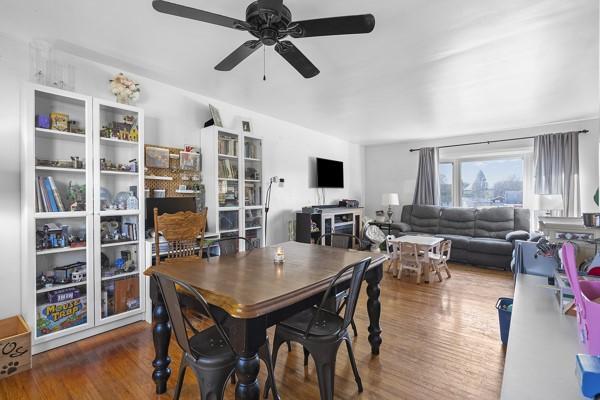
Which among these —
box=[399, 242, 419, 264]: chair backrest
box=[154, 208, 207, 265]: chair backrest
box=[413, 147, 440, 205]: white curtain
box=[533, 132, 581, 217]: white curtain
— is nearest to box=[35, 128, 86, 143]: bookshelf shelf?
box=[154, 208, 207, 265]: chair backrest

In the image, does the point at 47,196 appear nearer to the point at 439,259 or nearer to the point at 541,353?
the point at 541,353

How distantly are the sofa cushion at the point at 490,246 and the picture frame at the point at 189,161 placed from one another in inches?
177

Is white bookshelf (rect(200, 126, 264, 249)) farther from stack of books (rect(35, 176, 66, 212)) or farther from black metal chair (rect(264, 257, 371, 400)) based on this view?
black metal chair (rect(264, 257, 371, 400))

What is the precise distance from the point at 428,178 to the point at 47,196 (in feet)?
20.2

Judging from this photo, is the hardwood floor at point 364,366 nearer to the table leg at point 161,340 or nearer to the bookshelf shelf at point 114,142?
the table leg at point 161,340

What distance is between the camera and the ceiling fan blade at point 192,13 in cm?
149

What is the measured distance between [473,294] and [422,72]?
2680 millimetres

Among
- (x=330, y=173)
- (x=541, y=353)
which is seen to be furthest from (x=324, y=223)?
(x=541, y=353)

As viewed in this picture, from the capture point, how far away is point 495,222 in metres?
5.26

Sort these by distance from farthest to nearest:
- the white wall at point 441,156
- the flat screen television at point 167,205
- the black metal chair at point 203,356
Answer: the white wall at point 441,156
the flat screen television at point 167,205
the black metal chair at point 203,356

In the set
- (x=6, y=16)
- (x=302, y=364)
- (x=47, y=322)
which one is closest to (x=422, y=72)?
(x=302, y=364)

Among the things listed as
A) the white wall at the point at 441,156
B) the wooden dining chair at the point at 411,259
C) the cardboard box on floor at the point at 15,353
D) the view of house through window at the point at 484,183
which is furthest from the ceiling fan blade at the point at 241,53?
the view of house through window at the point at 484,183

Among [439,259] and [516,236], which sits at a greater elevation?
[516,236]

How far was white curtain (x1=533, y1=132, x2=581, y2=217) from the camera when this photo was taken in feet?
15.5
